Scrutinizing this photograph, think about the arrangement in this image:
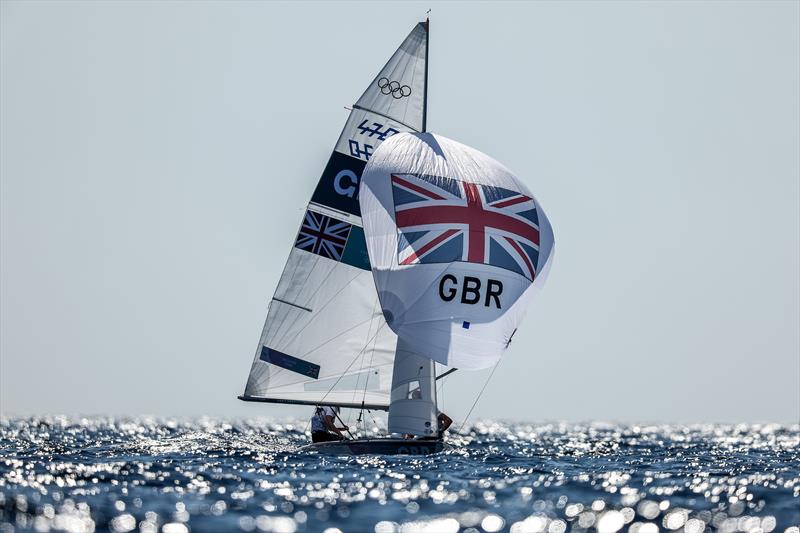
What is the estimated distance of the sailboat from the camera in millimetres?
27844

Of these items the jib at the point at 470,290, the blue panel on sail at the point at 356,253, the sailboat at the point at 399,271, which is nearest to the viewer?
the jib at the point at 470,290

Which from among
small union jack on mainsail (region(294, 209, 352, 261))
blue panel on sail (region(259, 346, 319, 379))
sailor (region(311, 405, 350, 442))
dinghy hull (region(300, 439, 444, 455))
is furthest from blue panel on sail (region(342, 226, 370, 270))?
dinghy hull (region(300, 439, 444, 455))

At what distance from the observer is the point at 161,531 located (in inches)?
662

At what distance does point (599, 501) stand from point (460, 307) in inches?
317

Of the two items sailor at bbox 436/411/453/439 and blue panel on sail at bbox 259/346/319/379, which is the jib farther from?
blue panel on sail at bbox 259/346/319/379

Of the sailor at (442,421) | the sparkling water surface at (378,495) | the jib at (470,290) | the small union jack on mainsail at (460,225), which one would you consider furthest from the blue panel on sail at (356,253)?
the sparkling water surface at (378,495)

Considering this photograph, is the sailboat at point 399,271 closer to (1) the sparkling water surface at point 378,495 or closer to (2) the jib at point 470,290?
(2) the jib at point 470,290

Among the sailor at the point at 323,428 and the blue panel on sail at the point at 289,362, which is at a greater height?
the blue panel on sail at the point at 289,362

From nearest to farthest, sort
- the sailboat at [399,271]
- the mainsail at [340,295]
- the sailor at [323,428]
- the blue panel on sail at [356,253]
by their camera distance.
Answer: the sailboat at [399,271] → the sailor at [323,428] → the mainsail at [340,295] → the blue panel on sail at [356,253]

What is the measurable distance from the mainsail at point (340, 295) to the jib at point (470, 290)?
16.1ft

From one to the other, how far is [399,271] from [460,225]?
192 centimetres

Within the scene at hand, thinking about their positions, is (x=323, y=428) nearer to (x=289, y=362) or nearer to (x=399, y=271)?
(x=289, y=362)

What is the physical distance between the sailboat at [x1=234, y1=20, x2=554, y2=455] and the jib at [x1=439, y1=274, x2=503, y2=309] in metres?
0.03

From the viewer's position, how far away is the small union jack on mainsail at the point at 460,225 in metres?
27.9
